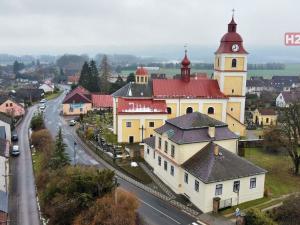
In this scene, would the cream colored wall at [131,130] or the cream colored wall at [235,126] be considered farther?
the cream colored wall at [235,126]

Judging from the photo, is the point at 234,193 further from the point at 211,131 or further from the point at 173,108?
the point at 173,108

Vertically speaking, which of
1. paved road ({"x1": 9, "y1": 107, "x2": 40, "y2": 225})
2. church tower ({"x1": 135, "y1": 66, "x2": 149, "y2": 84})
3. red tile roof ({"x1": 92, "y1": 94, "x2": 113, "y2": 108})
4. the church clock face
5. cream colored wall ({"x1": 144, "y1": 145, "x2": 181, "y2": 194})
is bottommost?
paved road ({"x1": 9, "y1": 107, "x2": 40, "y2": 225})

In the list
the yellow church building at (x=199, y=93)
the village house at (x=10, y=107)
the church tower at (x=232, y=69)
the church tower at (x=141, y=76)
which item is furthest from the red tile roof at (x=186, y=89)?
the village house at (x=10, y=107)

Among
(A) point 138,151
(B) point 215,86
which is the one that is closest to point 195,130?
(A) point 138,151

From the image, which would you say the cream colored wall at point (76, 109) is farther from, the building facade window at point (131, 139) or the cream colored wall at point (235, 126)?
the cream colored wall at point (235, 126)

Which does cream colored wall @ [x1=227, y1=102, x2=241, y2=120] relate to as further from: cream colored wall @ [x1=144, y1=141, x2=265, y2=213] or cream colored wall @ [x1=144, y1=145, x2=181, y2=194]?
cream colored wall @ [x1=144, y1=141, x2=265, y2=213]

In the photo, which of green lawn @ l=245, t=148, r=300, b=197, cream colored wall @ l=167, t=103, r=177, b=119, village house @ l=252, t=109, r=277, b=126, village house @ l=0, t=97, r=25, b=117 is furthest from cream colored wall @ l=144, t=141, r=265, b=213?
village house @ l=0, t=97, r=25, b=117

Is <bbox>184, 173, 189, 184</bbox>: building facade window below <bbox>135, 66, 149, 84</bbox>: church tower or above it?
below
